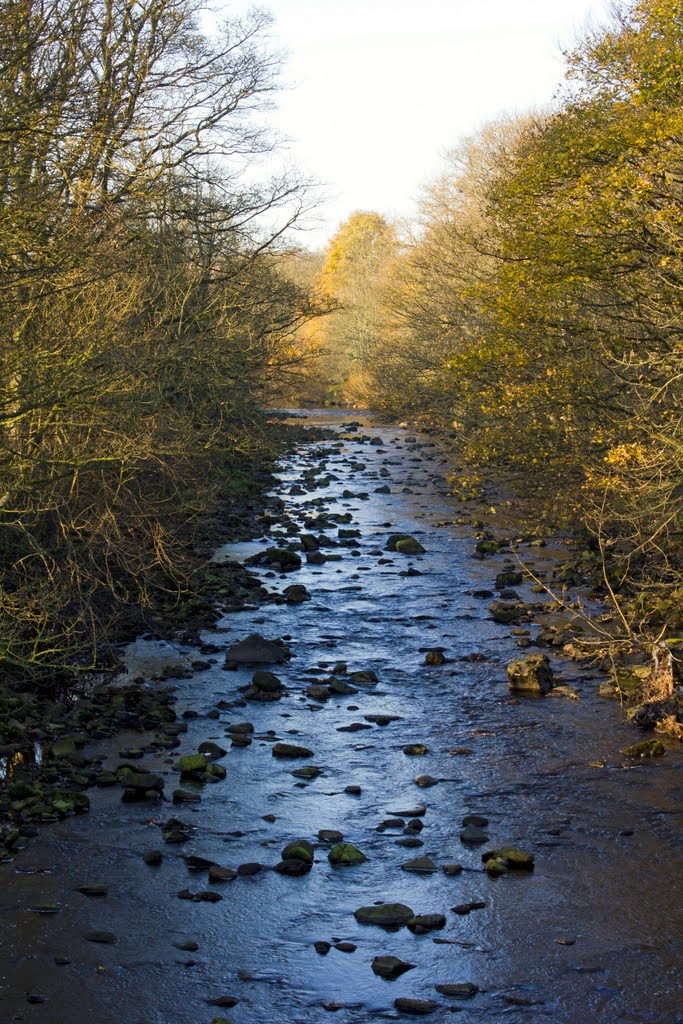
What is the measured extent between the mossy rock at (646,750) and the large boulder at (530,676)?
1622 mm

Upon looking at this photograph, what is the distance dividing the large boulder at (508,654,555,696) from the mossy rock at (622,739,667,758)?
1.62 metres

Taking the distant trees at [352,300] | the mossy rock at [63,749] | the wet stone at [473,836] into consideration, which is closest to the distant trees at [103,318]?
the mossy rock at [63,749]

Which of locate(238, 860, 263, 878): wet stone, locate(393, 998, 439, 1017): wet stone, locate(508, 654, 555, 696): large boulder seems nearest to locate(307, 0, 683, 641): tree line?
locate(508, 654, 555, 696): large boulder

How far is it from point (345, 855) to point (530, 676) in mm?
3963

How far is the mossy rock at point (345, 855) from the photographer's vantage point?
23.2 ft

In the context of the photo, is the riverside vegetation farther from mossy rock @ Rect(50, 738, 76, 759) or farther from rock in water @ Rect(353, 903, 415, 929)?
mossy rock @ Rect(50, 738, 76, 759)

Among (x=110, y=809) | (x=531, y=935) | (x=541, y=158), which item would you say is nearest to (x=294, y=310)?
(x=541, y=158)

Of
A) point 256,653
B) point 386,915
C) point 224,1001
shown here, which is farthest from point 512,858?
point 256,653

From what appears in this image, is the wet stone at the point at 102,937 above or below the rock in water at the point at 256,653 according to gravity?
below

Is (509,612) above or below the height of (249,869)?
above

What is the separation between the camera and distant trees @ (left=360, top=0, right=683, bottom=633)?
12648 mm

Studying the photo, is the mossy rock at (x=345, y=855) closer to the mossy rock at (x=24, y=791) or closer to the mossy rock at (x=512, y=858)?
the mossy rock at (x=512, y=858)

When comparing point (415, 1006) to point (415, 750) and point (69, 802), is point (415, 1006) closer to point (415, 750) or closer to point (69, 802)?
point (69, 802)

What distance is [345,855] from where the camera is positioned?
23.4ft
